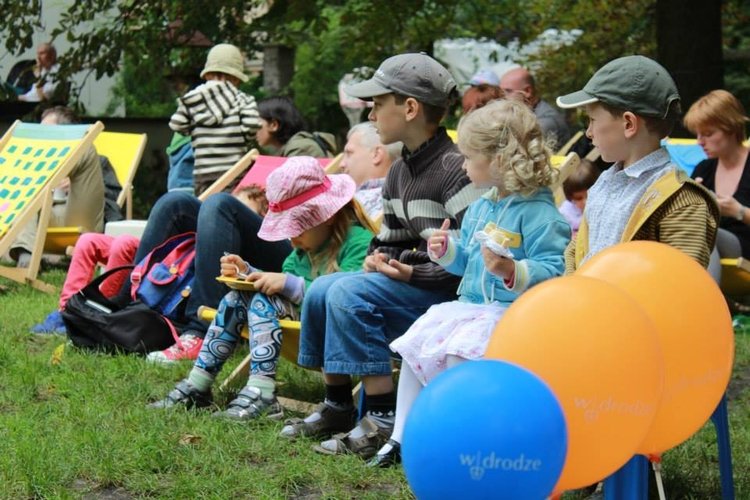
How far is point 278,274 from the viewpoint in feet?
15.2

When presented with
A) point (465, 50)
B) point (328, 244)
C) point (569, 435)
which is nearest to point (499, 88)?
point (328, 244)

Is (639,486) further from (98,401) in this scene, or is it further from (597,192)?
(98,401)

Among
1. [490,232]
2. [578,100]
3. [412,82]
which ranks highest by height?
[578,100]

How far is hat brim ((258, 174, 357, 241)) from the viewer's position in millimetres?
4613

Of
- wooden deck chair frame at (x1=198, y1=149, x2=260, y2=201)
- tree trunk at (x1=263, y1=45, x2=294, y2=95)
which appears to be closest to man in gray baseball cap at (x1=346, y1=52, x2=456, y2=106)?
wooden deck chair frame at (x1=198, y1=149, x2=260, y2=201)

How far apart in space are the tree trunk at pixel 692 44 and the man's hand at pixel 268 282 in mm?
4556

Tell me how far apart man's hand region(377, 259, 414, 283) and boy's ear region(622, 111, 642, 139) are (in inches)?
39.6

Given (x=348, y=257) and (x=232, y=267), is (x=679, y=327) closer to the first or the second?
(x=348, y=257)

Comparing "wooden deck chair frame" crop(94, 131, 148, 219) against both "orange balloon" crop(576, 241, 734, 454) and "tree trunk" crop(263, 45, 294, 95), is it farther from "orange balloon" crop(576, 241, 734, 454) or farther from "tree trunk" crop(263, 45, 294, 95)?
"tree trunk" crop(263, 45, 294, 95)

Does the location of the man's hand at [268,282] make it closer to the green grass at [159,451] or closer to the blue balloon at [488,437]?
the green grass at [159,451]

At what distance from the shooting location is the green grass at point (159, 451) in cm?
379

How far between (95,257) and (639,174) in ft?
12.4

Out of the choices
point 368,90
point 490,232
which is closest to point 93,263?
point 368,90

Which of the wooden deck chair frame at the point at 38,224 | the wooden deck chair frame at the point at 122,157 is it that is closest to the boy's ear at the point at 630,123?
the wooden deck chair frame at the point at 38,224
